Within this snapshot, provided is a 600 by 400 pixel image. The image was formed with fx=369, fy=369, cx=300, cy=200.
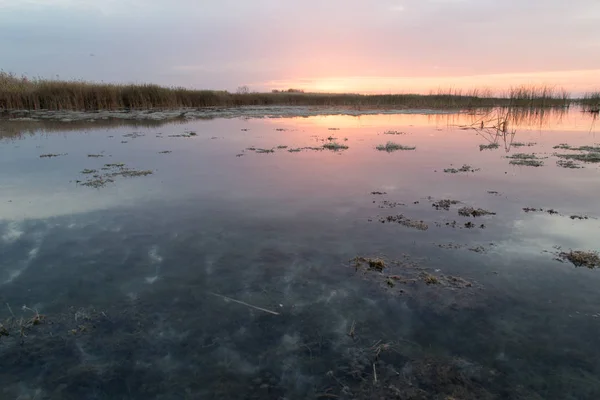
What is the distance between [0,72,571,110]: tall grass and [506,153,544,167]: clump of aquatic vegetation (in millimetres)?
30579

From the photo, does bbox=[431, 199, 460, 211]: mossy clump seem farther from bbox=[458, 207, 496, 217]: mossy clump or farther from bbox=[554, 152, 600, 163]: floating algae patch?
bbox=[554, 152, 600, 163]: floating algae patch

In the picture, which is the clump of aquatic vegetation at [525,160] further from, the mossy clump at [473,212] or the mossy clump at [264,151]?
the mossy clump at [264,151]

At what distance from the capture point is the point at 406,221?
7.66 meters

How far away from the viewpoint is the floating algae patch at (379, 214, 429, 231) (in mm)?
7375

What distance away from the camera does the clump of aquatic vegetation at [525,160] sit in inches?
525

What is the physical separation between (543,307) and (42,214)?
30.5 ft

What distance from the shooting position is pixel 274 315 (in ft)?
15.1

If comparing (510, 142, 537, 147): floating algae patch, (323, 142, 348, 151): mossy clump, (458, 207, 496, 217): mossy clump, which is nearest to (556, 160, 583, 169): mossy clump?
(510, 142, 537, 147): floating algae patch

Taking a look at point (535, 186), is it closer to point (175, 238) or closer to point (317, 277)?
point (317, 277)

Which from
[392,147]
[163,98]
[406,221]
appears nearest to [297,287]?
[406,221]

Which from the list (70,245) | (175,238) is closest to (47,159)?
(70,245)

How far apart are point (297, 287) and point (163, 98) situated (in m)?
41.7

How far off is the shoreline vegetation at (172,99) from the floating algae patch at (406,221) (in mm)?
37731

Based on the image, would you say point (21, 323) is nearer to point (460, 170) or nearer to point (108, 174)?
point (108, 174)
